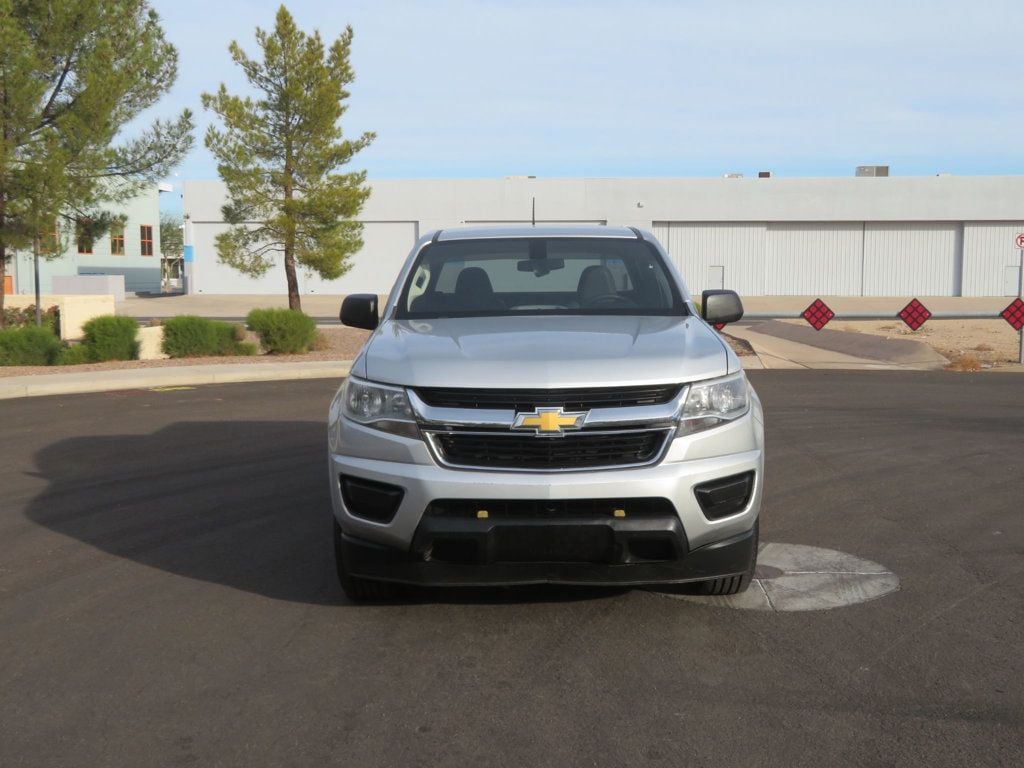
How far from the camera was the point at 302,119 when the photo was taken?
2720 centimetres

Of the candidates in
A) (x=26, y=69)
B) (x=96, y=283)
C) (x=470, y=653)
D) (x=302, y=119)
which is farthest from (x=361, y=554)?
(x=96, y=283)

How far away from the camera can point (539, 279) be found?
673 cm

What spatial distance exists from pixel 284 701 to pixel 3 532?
12.3 feet

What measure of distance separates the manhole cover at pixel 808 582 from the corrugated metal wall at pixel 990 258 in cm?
5280

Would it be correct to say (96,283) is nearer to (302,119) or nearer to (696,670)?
(302,119)

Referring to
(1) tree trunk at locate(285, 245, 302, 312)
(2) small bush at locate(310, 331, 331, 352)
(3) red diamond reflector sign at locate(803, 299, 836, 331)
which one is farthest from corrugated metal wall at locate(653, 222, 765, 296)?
(2) small bush at locate(310, 331, 331, 352)

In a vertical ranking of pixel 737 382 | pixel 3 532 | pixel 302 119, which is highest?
pixel 302 119

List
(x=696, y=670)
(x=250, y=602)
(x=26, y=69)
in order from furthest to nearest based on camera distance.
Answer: (x=26, y=69)
(x=250, y=602)
(x=696, y=670)

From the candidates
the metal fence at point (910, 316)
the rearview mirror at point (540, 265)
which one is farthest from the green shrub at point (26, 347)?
the rearview mirror at point (540, 265)

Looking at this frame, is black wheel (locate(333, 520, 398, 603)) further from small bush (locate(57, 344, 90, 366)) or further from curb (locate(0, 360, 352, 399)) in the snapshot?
small bush (locate(57, 344, 90, 366))

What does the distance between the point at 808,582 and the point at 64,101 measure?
20802 mm

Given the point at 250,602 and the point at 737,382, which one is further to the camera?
the point at 250,602

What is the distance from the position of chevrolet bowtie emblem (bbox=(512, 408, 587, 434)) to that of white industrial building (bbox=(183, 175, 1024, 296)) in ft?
164

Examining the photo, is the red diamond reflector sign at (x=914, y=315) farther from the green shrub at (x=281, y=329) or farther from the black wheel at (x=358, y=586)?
the black wheel at (x=358, y=586)
